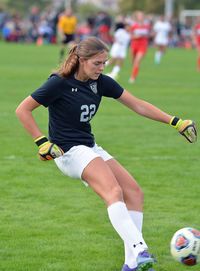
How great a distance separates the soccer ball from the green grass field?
0.32 m

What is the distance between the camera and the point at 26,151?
1162 centimetres

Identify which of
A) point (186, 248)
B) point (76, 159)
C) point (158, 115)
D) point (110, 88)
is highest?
point (110, 88)

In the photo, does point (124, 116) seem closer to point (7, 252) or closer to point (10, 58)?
point (7, 252)

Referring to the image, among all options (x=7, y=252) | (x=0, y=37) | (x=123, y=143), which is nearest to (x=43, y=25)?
(x=0, y=37)

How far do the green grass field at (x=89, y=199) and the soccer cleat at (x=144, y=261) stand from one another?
59 cm

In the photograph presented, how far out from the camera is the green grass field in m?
6.72

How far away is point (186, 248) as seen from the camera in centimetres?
608

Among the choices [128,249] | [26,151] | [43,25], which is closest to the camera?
[128,249]

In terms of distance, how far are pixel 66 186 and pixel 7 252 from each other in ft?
8.87

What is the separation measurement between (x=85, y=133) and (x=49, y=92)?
469mm

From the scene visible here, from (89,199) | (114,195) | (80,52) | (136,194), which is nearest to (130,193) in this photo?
(136,194)

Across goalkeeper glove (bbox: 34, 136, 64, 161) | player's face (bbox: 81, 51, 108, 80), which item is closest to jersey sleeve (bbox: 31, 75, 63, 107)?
player's face (bbox: 81, 51, 108, 80)

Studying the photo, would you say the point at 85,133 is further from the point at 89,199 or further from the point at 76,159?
the point at 89,199

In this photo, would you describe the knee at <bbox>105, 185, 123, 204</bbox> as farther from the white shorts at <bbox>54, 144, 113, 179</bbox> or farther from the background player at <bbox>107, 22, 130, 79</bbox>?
the background player at <bbox>107, 22, 130, 79</bbox>
